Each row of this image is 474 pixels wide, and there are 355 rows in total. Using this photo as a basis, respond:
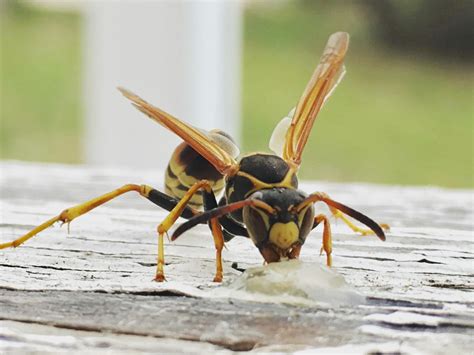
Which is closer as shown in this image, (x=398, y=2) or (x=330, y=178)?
(x=330, y=178)

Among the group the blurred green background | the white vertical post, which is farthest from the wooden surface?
the blurred green background

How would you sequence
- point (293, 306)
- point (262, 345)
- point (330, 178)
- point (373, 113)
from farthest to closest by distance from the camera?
point (373, 113) < point (330, 178) < point (293, 306) < point (262, 345)

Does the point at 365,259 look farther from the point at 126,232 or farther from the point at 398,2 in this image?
the point at 398,2

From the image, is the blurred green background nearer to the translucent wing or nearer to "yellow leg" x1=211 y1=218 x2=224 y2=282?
the translucent wing

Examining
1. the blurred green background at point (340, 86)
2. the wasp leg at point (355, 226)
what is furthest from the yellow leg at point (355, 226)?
the blurred green background at point (340, 86)

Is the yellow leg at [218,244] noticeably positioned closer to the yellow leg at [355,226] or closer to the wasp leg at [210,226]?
the wasp leg at [210,226]

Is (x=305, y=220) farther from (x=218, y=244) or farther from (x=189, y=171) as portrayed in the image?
(x=189, y=171)

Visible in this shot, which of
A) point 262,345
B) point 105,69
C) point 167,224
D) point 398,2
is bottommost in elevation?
point 262,345

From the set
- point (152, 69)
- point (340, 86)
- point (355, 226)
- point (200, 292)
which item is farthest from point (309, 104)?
point (340, 86)

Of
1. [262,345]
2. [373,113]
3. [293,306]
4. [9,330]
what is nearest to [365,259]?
[293,306]
